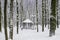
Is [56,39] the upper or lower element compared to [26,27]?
upper

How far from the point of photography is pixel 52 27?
1391 centimetres

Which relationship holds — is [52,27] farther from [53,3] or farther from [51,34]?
[53,3]

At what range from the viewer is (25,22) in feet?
137

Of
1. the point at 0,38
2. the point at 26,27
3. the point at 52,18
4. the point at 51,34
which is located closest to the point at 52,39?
the point at 51,34

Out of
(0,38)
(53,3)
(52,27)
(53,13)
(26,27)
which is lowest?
(26,27)

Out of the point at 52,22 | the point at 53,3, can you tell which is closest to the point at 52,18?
the point at 52,22

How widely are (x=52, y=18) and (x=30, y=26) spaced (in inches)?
1082

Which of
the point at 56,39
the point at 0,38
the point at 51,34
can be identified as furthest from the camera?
the point at 0,38

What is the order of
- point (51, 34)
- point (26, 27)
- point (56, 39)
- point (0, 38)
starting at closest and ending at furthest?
point (56, 39) < point (51, 34) < point (0, 38) < point (26, 27)

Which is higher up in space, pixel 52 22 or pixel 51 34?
pixel 52 22

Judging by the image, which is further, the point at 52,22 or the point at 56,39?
the point at 52,22

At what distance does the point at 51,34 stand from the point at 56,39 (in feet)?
5.88

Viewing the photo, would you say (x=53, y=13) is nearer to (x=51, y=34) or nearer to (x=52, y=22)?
(x=52, y=22)

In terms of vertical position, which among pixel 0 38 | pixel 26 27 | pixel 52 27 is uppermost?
pixel 52 27
